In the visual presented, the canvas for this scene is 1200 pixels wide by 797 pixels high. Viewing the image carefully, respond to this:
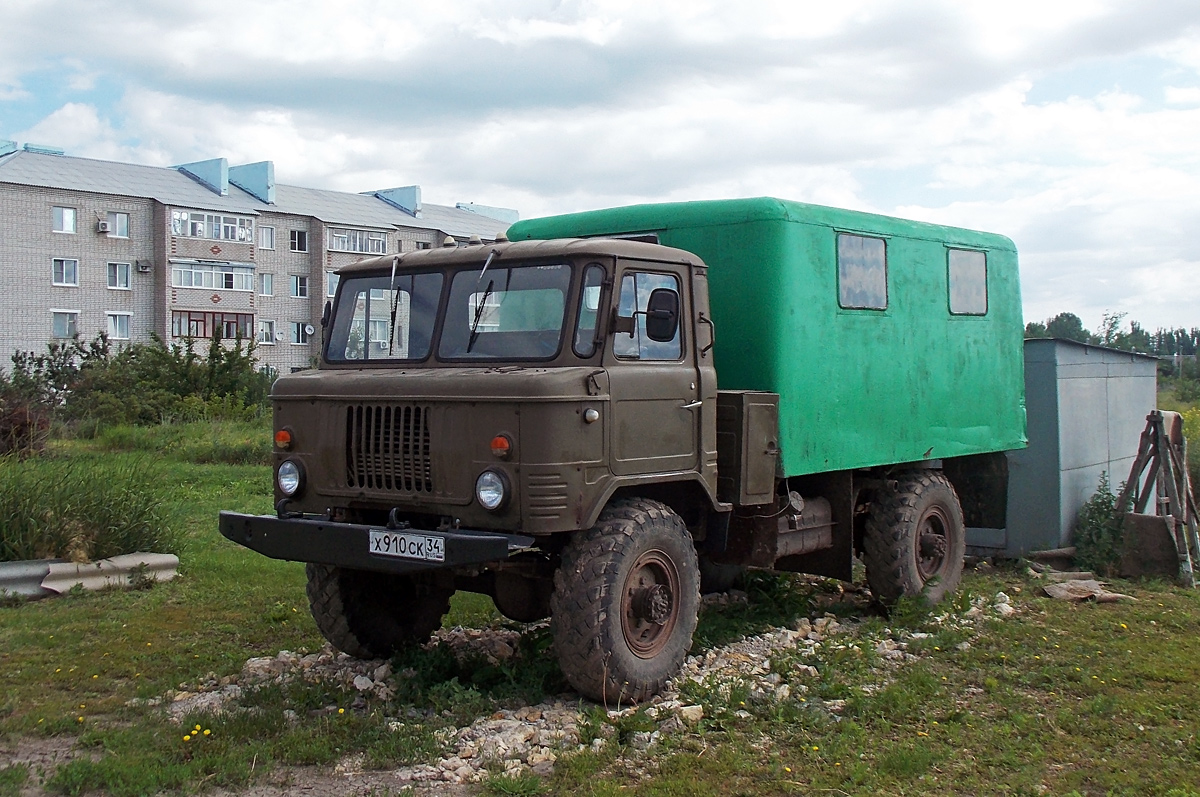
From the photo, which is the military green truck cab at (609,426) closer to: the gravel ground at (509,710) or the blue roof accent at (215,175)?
the gravel ground at (509,710)

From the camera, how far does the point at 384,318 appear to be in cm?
714

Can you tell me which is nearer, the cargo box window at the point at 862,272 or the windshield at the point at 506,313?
the windshield at the point at 506,313

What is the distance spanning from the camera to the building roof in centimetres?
4969

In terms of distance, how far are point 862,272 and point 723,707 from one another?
353 cm

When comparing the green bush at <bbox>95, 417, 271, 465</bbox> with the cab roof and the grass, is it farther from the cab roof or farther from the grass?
the cab roof

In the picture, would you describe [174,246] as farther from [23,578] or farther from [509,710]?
[509,710]

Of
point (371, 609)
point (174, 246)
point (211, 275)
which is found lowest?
point (371, 609)

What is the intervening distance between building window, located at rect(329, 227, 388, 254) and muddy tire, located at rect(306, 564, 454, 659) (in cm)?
5133

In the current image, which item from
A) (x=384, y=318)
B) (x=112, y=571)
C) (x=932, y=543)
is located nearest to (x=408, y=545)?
(x=384, y=318)

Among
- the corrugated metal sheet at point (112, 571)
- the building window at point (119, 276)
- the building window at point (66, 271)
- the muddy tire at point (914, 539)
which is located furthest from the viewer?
the building window at point (119, 276)

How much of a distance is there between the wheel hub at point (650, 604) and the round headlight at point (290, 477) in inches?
78.0

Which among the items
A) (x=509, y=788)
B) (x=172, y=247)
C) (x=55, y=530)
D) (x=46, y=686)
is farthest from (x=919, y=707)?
(x=172, y=247)

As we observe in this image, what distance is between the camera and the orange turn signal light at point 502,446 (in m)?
5.98

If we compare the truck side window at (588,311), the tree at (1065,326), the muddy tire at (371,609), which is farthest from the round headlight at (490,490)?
the tree at (1065,326)
